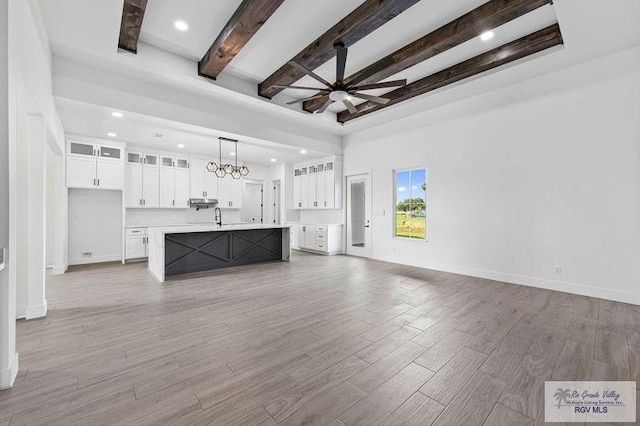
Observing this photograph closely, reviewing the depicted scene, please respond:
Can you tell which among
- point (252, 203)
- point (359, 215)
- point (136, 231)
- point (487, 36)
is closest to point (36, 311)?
point (136, 231)

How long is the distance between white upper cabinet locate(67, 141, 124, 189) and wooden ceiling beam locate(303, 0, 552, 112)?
234 inches

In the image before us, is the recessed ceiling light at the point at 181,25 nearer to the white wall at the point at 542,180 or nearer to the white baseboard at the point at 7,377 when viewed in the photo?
the white baseboard at the point at 7,377

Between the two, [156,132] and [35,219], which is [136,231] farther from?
[35,219]

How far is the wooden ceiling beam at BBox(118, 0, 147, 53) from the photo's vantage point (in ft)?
9.82

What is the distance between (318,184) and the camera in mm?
8336

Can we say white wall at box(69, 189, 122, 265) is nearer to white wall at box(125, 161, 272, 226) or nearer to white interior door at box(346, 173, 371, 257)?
white wall at box(125, 161, 272, 226)

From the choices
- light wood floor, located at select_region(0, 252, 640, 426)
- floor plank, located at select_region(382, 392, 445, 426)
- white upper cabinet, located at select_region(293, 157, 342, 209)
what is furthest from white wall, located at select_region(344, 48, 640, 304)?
floor plank, located at select_region(382, 392, 445, 426)

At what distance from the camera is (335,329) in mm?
2889

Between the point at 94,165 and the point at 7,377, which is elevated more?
the point at 94,165

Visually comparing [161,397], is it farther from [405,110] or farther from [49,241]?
[49,241]

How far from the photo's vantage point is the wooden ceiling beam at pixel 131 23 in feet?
9.82

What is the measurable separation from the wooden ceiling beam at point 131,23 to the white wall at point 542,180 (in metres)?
5.01

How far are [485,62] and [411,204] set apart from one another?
10.1 ft

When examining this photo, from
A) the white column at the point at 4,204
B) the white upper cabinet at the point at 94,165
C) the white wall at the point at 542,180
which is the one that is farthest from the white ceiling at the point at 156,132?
the white wall at the point at 542,180
